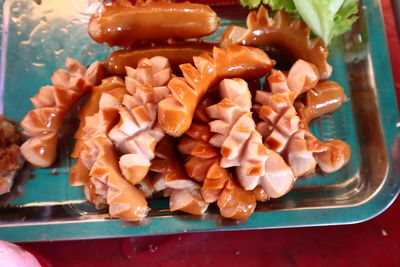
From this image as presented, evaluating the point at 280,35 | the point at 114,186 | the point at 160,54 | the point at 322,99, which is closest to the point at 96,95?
the point at 160,54

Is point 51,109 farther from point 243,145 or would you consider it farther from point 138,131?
point 243,145

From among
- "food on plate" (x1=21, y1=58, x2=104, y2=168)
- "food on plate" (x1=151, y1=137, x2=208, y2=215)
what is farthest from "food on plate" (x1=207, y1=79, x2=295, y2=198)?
"food on plate" (x1=21, y1=58, x2=104, y2=168)

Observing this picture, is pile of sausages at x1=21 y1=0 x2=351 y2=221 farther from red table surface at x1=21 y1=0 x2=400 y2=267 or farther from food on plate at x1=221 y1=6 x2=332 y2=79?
red table surface at x1=21 y1=0 x2=400 y2=267

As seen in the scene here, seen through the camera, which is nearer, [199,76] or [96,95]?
[199,76]

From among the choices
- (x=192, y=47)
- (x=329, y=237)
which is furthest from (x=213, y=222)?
(x=192, y=47)

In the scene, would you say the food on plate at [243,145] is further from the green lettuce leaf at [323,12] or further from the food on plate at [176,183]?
the green lettuce leaf at [323,12]

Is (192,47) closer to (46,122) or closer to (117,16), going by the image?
(117,16)

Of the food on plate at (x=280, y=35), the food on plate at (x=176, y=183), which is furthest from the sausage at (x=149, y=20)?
the food on plate at (x=176, y=183)
